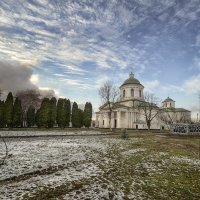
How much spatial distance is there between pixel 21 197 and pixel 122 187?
10.7ft

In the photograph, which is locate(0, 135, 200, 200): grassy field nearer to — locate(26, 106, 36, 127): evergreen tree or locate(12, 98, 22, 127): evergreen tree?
locate(12, 98, 22, 127): evergreen tree

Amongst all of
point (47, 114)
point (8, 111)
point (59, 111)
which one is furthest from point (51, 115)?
point (8, 111)

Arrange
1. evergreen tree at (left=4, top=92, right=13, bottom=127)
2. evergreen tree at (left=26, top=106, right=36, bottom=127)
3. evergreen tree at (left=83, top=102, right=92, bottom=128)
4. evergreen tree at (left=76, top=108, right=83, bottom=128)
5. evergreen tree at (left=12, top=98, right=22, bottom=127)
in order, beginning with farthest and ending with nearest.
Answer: evergreen tree at (left=83, top=102, right=92, bottom=128) → evergreen tree at (left=76, top=108, right=83, bottom=128) → evergreen tree at (left=26, top=106, right=36, bottom=127) → evergreen tree at (left=12, top=98, right=22, bottom=127) → evergreen tree at (left=4, top=92, right=13, bottom=127)

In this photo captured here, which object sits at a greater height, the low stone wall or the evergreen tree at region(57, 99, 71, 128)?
the evergreen tree at region(57, 99, 71, 128)

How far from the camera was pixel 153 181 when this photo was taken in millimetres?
7672

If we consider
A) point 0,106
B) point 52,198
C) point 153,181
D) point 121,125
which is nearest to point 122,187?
point 153,181

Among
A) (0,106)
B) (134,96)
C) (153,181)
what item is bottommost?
(153,181)

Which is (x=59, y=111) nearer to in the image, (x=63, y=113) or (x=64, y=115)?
(x=63, y=113)

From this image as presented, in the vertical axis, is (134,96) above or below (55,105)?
above

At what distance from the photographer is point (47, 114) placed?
43688mm

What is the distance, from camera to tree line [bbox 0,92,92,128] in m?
40.4

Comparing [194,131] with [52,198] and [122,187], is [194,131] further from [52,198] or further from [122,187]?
[52,198]

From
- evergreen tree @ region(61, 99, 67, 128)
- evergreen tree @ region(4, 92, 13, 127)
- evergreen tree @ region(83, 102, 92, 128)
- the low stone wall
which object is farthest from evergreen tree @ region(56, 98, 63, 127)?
the low stone wall

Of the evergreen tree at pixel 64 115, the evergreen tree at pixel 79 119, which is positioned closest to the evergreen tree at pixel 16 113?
the evergreen tree at pixel 64 115
